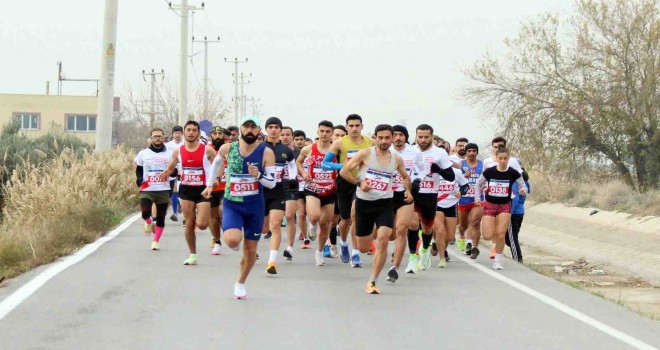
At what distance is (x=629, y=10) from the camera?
34500mm

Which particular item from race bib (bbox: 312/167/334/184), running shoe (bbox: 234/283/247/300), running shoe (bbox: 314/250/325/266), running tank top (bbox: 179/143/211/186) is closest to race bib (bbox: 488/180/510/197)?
race bib (bbox: 312/167/334/184)

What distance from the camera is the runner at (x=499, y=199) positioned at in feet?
53.7

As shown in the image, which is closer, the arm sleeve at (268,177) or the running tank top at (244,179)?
the arm sleeve at (268,177)

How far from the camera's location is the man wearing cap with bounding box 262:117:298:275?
47.1 ft

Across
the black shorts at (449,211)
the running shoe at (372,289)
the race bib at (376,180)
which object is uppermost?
the race bib at (376,180)

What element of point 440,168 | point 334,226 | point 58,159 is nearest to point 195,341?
point 440,168

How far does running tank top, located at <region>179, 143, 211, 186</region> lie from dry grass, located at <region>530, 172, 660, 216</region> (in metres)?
12.9

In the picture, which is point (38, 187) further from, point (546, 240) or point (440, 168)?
point (546, 240)

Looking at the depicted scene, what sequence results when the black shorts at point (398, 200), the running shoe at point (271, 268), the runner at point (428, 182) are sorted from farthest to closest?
the runner at point (428, 182), the running shoe at point (271, 268), the black shorts at point (398, 200)

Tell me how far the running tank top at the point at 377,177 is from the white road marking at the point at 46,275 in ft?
12.2

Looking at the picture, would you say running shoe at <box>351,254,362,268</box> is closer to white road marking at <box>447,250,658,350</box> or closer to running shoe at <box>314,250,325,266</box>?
running shoe at <box>314,250,325,266</box>

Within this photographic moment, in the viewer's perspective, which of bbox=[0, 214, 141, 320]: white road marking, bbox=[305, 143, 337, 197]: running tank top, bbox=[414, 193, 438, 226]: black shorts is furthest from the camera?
bbox=[305, 143, 337, 197]: running tank top

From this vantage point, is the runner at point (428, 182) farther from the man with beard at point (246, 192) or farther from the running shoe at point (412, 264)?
the man with beard at point (246, 192)

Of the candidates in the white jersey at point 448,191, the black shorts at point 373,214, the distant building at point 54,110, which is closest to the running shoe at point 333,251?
the white jersey at point 448,191
